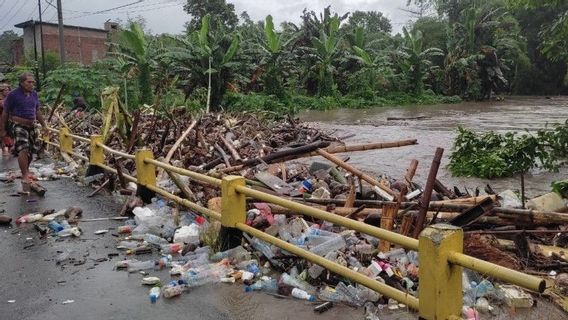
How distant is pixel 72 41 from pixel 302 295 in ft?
145

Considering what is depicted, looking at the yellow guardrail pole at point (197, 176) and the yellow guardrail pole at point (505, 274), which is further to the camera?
the yellow guardrail pole at point (197, 176)

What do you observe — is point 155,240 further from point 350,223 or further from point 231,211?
point 350,223

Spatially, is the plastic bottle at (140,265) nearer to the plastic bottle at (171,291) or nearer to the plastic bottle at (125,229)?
the plastic bottle at (171,291)

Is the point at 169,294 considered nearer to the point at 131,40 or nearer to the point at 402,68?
the point at 131,40

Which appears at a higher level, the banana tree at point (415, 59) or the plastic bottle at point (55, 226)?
the banana tree at point (415, 59)

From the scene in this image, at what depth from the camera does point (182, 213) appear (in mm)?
5828

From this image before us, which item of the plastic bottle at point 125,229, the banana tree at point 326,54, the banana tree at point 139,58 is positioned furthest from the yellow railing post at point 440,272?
the banana tree at point 326,54

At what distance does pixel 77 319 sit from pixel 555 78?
50.4 meters

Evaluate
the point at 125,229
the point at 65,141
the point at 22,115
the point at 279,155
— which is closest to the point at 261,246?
the point at 125,229

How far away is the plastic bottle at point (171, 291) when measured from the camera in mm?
3754

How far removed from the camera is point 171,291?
377 centimetres

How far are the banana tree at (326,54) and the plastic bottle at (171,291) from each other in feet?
89.3

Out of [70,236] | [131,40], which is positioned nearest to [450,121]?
[131,40]

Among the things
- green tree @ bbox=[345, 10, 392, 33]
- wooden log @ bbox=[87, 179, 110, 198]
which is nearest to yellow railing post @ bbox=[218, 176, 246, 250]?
wooden log @ bbox=[87, 179, 110, 198]
